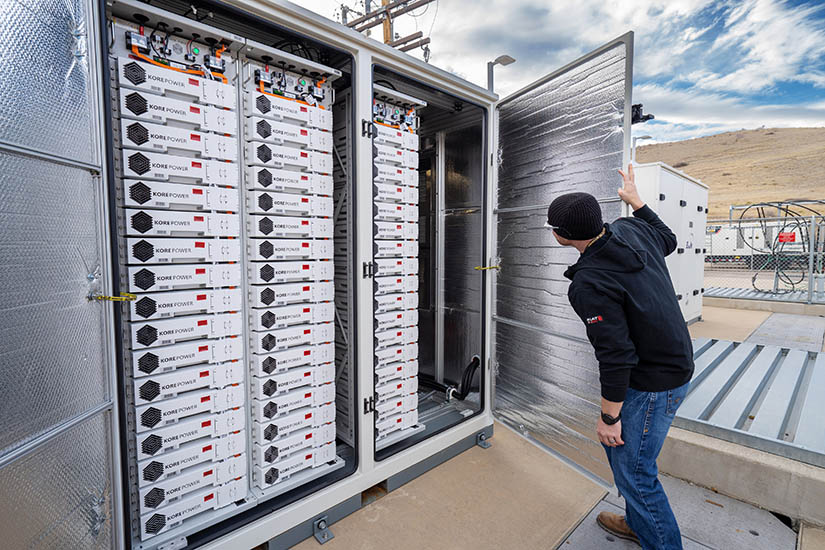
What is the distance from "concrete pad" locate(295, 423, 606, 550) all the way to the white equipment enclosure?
0.40ft

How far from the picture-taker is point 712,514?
2182mm

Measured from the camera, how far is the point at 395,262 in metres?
2.62

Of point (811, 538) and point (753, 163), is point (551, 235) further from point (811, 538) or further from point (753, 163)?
point (753, 163)

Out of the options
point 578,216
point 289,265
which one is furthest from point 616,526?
point 289,265

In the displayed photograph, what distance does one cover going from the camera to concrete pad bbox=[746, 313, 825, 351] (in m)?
5.03

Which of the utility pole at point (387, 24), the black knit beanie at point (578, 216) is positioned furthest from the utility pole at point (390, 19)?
the black knit beanie at point (578, 216)

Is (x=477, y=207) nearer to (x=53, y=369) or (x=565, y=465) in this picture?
(x=565, y=465)

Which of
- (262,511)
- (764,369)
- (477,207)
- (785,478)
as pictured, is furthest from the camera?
(764,369)

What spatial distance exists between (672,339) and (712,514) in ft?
4.47

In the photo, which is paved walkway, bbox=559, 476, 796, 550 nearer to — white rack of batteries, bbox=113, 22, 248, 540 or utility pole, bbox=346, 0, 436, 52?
white rack of batteries, bbox=113, 22, 248, 540

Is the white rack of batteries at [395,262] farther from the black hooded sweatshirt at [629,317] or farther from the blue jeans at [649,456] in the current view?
the blue jeans at [649,456]

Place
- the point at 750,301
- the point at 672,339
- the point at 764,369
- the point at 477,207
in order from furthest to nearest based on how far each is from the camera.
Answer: the point at 750,301 < the point at 764,369 < the point at 477,207 < the point at 672,339

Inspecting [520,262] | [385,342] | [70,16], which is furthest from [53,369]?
[520,262]

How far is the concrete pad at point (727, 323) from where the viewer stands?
18.3 feet
